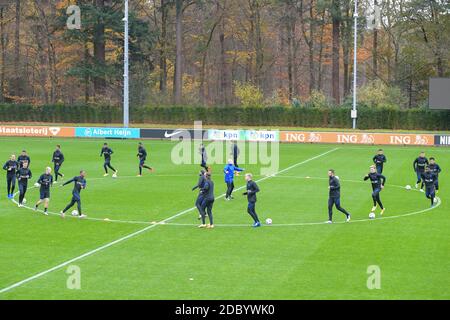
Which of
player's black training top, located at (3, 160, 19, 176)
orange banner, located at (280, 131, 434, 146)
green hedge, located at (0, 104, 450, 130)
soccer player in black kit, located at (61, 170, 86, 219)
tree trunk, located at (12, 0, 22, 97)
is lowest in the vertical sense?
soccer player in black kit, located at (61, 170, 86, 219)

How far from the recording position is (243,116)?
72688 millimetres

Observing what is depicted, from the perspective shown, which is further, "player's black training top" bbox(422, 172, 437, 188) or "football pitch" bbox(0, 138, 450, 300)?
"player's black training top" bbox(422, 172, 437, 188)

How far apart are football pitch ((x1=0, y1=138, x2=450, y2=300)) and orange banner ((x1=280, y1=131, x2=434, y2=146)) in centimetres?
1992

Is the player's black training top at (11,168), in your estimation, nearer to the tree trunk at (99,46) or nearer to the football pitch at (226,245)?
the football pitch at (226,245)

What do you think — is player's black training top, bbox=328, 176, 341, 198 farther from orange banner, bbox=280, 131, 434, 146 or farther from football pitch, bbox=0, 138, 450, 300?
orange banner, bbox=280, 131, 434, 146

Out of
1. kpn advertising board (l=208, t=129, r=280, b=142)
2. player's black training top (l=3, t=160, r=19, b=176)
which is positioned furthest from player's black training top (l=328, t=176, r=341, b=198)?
kpn advertising board (l=208, t=129, r=280, b=142)

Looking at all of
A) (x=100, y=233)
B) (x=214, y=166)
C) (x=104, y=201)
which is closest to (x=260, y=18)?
(x=214, y=166)

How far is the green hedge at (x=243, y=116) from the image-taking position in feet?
222

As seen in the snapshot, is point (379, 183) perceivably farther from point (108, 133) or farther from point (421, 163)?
point (108, 133)

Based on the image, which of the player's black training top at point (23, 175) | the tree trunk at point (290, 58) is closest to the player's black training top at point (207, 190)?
the player's black training top at point (23, 175)

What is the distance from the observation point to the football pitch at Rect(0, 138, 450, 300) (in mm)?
17562

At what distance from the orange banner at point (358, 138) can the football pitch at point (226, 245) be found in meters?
19.9

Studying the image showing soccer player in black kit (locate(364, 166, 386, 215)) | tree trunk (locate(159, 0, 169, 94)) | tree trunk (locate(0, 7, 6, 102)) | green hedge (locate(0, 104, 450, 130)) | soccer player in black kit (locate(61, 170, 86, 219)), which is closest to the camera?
soccer player in black kit (locate(61, 170, 86, 219))

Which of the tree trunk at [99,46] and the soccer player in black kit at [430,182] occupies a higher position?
the tree trunk at [99,46]
